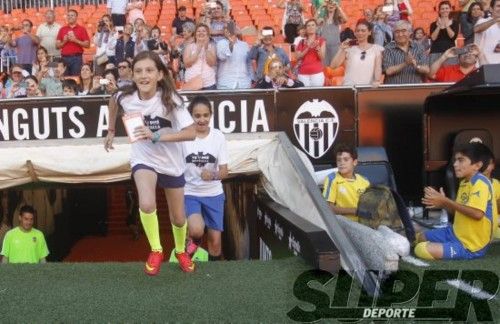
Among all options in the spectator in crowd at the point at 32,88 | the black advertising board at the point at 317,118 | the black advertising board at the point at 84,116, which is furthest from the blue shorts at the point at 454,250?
the spectator in crowd at the point at 32,88

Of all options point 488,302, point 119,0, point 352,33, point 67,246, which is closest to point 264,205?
point 488,302

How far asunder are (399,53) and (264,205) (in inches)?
123

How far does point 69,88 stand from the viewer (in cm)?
1132

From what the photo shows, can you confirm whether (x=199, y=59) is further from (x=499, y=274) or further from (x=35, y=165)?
(x=499, y=274)

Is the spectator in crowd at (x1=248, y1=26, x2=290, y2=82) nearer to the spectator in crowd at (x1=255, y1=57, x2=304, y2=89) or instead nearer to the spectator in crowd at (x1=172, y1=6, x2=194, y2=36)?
the spectator in crowd at (x1=255, y1=57, x2=304, y2=89)

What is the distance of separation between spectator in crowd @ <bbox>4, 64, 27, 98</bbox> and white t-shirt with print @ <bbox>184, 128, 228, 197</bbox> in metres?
4.76

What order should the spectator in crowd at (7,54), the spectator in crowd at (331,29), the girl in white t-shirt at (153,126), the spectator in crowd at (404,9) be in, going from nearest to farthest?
1. the girl in white t-shirt at (153,126)
2. the spectator in crowd at (331,29)
3. the spectator in crowd at (404,9)
4. the spectator in crowd at (7,54)

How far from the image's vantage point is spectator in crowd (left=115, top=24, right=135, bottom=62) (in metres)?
12.9

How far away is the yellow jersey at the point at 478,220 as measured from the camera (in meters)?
6.62

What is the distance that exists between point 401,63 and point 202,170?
370 cm

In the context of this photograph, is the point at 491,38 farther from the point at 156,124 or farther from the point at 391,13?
the point at 156,124

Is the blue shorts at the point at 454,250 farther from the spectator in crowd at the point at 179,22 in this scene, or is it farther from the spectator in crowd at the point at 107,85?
the spectator in crowd at the point at 179,22

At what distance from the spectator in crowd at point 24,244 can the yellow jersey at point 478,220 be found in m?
4.80

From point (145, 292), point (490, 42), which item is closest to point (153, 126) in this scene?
point (145, 292)
